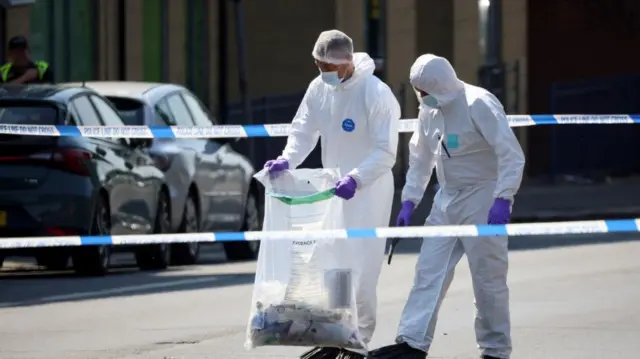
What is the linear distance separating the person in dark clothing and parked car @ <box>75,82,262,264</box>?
1.57 feet

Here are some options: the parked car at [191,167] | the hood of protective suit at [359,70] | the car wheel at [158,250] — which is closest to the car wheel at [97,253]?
the car wheel at [158,250]

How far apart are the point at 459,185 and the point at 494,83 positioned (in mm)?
21575

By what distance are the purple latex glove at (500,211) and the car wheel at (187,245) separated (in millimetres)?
8453

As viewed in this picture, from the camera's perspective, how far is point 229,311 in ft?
41.1

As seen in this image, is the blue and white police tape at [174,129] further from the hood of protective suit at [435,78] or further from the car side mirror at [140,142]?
the hood of protective suit at [435,78]

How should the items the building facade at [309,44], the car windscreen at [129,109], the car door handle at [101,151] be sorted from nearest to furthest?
the car door handle at [101,151]
the car windscreen at [129,109]
the building facade at [309,44]

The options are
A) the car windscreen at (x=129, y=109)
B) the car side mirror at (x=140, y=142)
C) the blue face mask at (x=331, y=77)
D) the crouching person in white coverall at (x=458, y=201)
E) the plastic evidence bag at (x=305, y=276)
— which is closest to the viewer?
the plastic evidence bag at (x=305, y=276)

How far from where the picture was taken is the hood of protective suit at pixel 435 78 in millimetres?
9070

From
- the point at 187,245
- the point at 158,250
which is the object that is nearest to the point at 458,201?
the point at 158,250

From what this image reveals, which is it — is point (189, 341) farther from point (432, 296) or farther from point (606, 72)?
point (606, 72)

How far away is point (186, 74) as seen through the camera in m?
27.2

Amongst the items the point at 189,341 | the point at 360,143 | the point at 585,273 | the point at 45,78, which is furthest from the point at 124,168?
the point at 360,143

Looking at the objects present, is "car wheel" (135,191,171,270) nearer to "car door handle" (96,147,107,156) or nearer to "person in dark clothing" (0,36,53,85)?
"car door handle" (96,147,107,156)

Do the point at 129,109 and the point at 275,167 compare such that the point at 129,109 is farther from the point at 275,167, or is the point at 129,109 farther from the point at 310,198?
the point at 310,198
